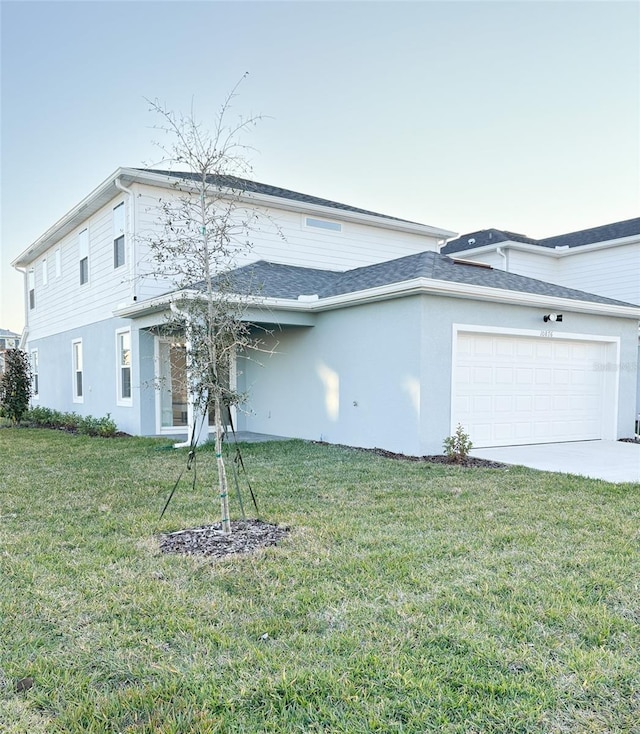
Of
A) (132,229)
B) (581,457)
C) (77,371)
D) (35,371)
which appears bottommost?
(581,457)

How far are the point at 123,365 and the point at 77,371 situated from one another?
3671mm

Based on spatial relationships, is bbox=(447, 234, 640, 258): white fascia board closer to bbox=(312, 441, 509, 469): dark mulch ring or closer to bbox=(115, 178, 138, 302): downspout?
bbox=(312, 441, 509, 469): dark mulch ring

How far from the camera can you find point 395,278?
936cm

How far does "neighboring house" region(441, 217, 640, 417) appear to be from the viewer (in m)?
16.0

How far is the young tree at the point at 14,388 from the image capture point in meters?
15.1

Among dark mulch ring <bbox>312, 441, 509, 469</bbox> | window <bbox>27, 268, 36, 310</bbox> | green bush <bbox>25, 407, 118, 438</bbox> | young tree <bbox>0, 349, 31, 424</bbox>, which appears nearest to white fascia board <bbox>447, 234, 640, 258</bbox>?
dark mulch ring <bbox>312, 441, 509, 469</bbox>

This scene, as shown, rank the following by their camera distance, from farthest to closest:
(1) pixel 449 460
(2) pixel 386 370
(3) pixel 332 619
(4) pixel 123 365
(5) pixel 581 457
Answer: (4) pixel 123 365 < (2) pixel 386 370 < (5) pixel 581 457 < (1) pixel 449 460 < (3) pixel 332 619

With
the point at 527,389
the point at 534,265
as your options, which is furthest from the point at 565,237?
the point at 527,389

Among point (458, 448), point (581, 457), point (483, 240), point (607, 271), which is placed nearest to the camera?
point (458, 448)

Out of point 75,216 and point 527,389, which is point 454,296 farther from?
point 75,216

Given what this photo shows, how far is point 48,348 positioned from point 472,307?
14.4 metres

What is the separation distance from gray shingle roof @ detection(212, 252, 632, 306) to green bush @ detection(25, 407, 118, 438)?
15.4 ft

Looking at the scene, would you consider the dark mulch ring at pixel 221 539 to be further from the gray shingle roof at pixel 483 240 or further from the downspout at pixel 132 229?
the gray shingle roof at pixel 483 240

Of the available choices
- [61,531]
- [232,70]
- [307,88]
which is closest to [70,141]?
[232,70]
